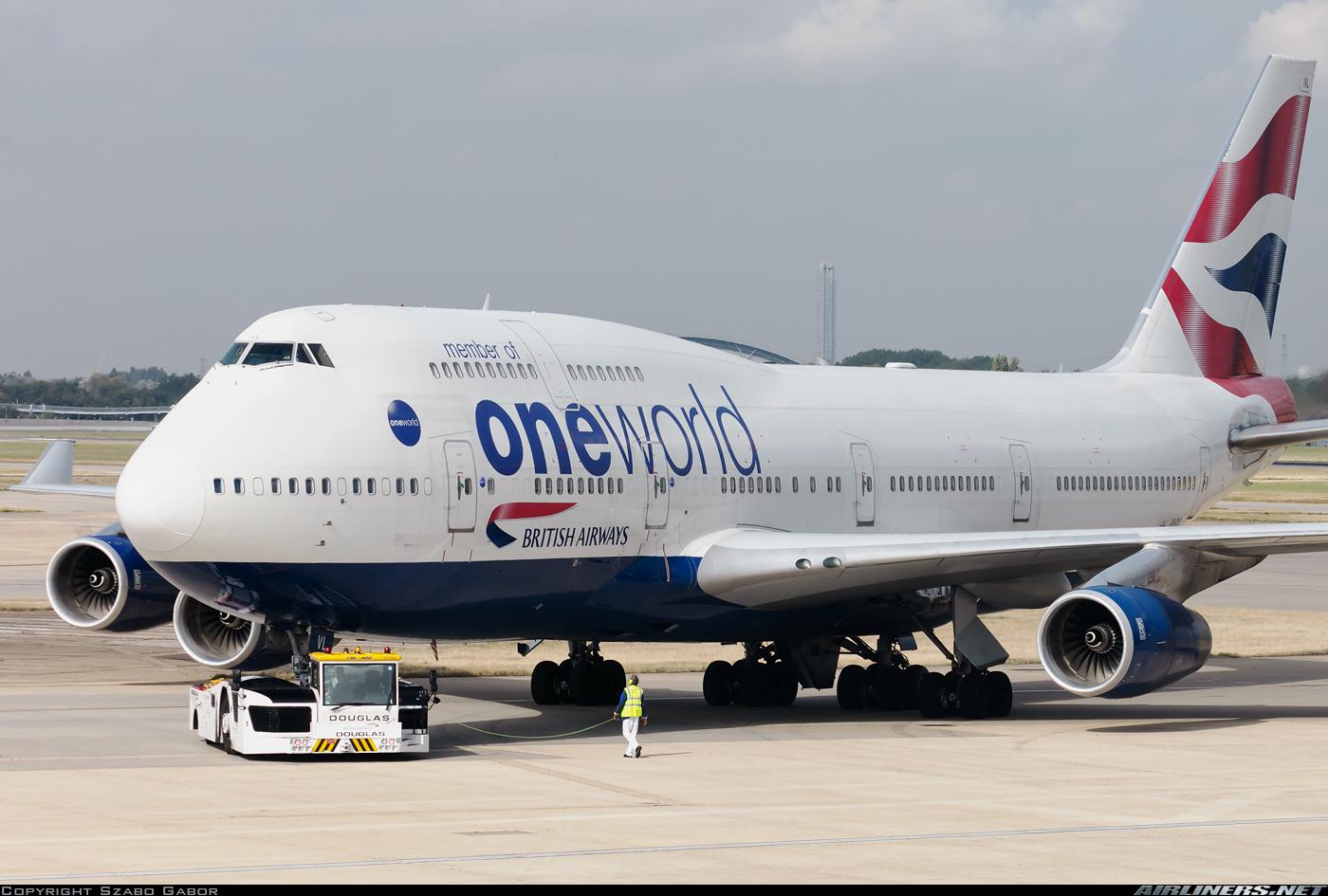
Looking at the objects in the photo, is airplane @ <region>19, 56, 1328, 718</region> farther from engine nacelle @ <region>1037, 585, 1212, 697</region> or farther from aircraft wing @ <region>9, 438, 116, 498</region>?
aircraft wing @ <region>9, 438, 116, 498</region>

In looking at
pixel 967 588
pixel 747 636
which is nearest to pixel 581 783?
pixel 747 636

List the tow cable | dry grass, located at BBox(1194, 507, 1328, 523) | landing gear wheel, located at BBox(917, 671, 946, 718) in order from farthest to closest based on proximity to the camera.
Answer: dry grass, located at BBox(1194, 507, 1328, 523)
landing gear wheel, located at BBox(917, 671, 946, 718)
the tow cable

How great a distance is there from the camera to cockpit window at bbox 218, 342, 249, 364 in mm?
25734

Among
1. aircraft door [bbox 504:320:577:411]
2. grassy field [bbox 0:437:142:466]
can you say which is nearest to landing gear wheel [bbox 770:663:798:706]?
aircraft door [bbox 504:320:577:411]

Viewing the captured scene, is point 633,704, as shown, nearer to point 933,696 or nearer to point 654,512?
point 654,512

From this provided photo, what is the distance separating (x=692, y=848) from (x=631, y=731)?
7.27 metres

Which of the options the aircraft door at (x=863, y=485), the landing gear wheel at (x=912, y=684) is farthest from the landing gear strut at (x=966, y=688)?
the aircraft door at (x=863, y=485)

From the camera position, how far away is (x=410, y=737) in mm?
24750

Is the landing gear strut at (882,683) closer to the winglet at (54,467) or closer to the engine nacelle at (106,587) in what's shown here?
the engine nacelle at (106,587)

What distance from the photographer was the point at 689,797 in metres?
21.4

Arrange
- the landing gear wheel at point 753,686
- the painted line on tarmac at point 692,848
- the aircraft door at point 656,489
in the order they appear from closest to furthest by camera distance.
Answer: the painted line on tarmac at point 692,848 → the aircraft door at point 656,489 → the landing gear wheel at point 753,686

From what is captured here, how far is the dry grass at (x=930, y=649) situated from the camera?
126 feet

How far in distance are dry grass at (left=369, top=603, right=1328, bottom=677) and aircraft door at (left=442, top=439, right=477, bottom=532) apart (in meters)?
11.1

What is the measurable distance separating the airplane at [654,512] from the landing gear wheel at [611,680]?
0.06 metres
